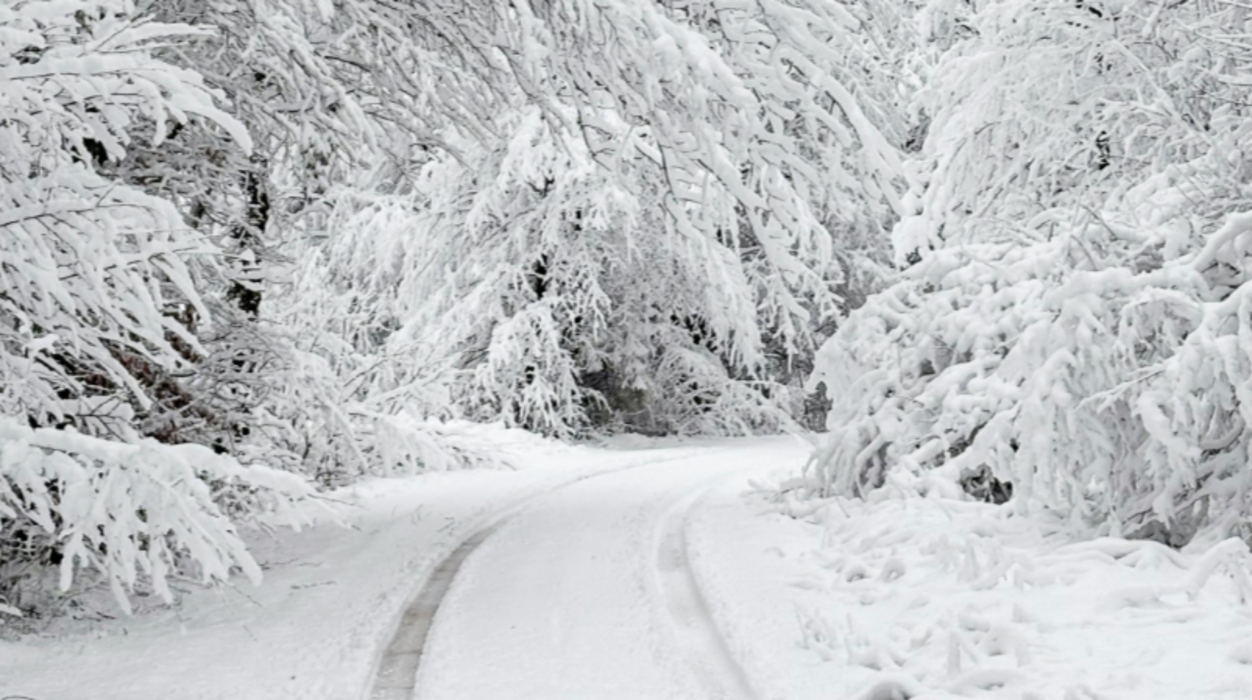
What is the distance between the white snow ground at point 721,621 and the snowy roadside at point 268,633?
20mm

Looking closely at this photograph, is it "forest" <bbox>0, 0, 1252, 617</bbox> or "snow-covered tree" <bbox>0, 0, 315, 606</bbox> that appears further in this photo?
"forest" <bbox>0, 0, 1252, 617</bbox>

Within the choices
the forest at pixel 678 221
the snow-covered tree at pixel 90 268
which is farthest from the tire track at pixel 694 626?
the snow-covered tree at pixel 90 268

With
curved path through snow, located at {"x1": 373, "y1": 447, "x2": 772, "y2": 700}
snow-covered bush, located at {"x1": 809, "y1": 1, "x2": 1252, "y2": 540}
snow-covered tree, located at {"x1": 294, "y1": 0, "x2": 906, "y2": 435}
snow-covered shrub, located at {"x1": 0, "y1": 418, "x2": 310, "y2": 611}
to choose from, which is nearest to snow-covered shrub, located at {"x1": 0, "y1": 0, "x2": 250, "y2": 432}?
snow-covered shrub, located at {"x1": 0, "y1": 418, "x2": 310, "y2": 611}

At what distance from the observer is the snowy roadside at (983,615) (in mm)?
5031

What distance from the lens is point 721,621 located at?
6.60 meters

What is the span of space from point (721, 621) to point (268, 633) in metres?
2.66

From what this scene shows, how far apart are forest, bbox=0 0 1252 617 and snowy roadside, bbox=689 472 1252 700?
0.59 meters

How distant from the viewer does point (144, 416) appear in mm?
7461

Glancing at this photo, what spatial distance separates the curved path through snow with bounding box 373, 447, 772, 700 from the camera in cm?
553

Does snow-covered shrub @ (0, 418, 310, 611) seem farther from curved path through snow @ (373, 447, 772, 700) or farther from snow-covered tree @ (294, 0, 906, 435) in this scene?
snow-covered tree @ (294, 0, 906, 435)

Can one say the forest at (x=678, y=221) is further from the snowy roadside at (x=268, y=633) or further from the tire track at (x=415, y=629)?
the tire track at (x=415, y=629)

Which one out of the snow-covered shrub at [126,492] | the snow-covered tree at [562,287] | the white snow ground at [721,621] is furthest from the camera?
the snow-covered tree at [562,287]

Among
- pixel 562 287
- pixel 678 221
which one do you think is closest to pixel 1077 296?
pixel 678 221

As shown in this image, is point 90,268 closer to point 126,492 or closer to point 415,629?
point 126,492
